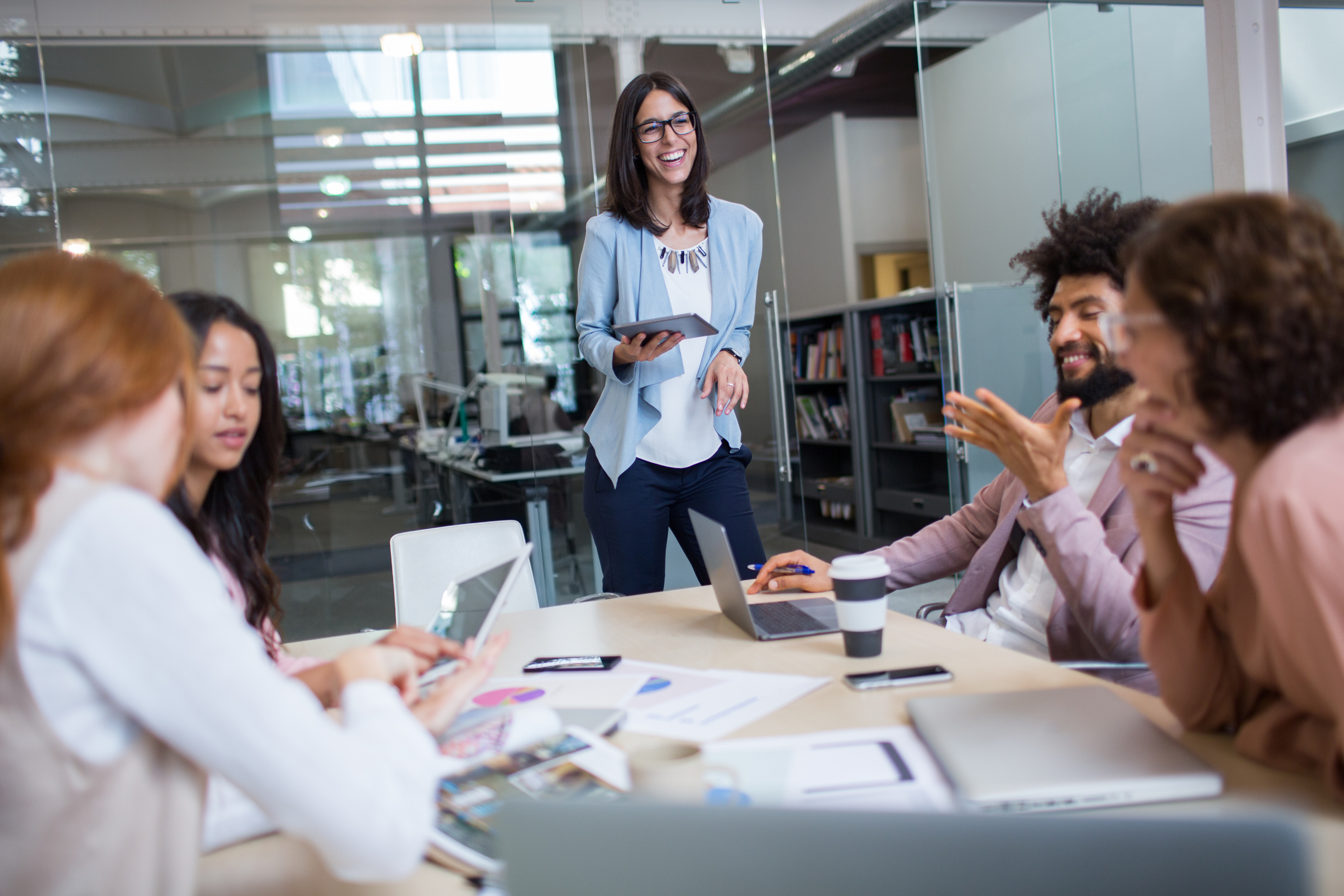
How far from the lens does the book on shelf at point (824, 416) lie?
6.67m

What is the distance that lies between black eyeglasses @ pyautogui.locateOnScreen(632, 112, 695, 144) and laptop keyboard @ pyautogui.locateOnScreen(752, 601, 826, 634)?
139 centimetres

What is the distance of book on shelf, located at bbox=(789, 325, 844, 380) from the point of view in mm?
6543

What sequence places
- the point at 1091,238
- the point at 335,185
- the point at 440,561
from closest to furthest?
the point at 1091,238 < the point at 440,561 < the point at 335,185

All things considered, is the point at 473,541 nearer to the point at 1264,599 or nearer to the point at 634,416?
the point at 634,416

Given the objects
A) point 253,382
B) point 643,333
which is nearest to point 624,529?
point 643,333

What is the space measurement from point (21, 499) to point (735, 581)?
1076 millimetres

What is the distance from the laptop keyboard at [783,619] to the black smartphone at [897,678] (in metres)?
0.28

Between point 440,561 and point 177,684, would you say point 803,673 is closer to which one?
point 177,684

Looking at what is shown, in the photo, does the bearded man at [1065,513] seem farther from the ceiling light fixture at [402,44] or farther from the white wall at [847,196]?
the white wall at [847,196]

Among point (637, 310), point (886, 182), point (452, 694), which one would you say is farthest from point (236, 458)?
point (886, 182)

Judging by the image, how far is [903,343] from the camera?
19.6 ft

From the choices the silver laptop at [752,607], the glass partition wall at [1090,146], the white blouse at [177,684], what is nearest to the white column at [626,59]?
the glass partition wall at [1090,146]

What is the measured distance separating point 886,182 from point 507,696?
7.56m

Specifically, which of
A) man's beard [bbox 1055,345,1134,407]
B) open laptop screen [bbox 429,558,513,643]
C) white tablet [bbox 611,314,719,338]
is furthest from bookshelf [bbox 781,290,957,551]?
open laptop screen [bbox 429,558,513,643]
